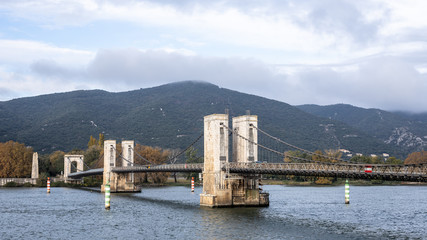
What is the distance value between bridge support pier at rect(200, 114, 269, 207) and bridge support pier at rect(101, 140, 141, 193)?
128 feet

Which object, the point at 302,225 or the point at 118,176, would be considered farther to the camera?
the point at 118,176

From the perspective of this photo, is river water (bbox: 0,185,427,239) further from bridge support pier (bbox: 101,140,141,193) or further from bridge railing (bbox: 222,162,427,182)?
bridge support pier (bbox: 101,140,141,193)

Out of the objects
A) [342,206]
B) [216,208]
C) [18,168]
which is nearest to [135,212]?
[216,208]

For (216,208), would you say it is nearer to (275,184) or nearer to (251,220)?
(251,220)

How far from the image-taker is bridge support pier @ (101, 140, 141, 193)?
93688mm

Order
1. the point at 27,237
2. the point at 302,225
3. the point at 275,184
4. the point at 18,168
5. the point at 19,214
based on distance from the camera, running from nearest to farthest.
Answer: the point at 27,237 < the point at 302,225 < the point at 19,214 < the point at 18,168 < the point at 275,184

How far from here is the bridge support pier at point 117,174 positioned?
9369 cm

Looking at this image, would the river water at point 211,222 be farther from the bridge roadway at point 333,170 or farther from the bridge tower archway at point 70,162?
the bridge tower archway at point 70,162

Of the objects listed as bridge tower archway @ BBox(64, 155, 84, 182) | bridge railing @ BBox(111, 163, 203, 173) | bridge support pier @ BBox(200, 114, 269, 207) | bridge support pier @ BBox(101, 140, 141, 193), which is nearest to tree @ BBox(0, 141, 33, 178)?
bridge tower archway @ BBox(64, 155, 84, 182)

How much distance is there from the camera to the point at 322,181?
131750mm

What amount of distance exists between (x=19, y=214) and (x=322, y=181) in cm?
9083

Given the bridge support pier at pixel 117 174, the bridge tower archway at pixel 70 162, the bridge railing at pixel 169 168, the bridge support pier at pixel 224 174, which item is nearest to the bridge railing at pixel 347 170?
the bridge support pier at pixel 224 174

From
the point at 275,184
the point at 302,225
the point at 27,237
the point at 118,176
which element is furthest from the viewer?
the point at 275,184

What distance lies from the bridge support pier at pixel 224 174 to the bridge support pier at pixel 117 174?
128 ft
